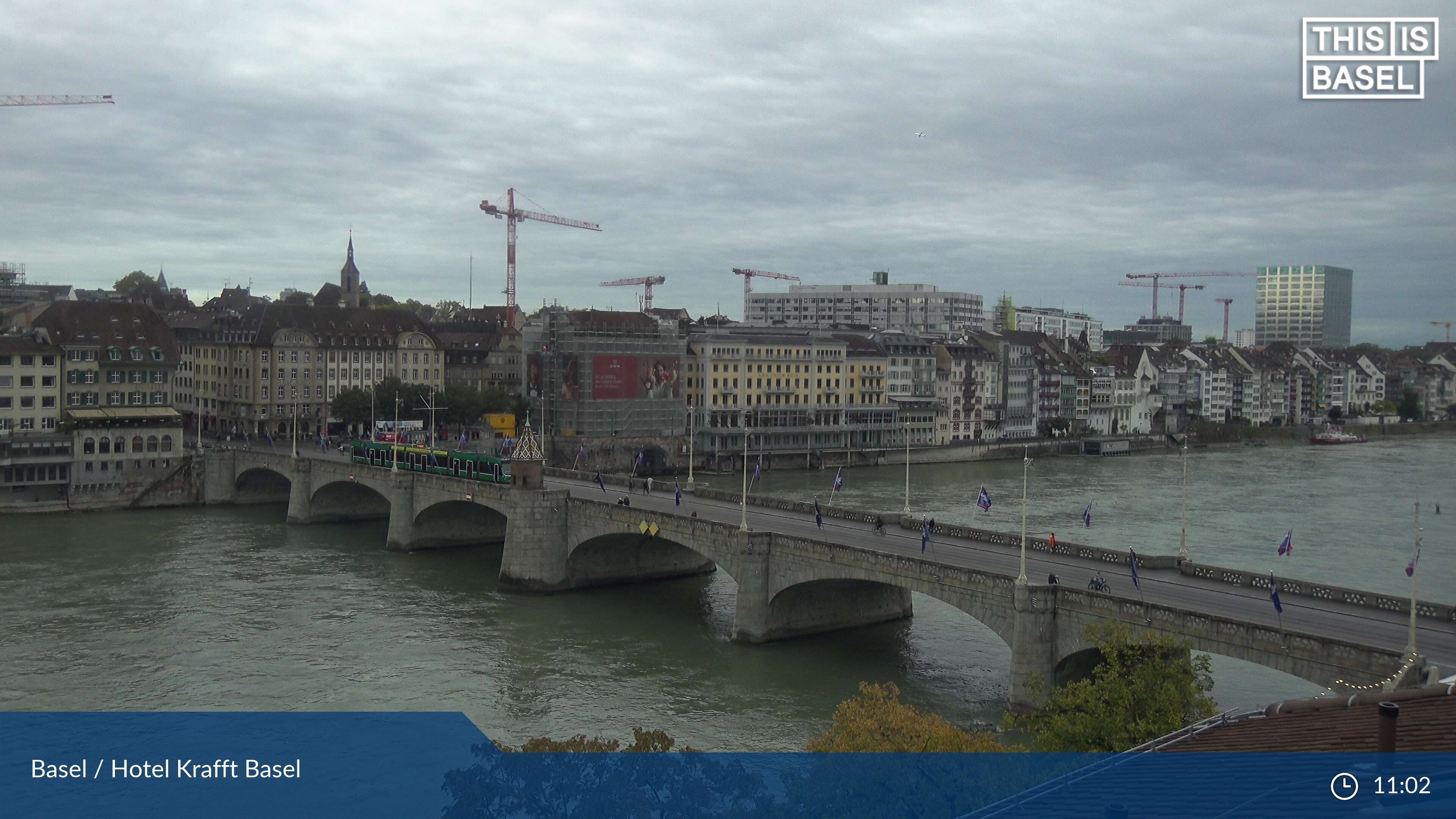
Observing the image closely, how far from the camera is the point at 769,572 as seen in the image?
134 ft

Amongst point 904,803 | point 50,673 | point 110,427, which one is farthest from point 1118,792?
point 110,427

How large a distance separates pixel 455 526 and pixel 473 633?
20259 mm

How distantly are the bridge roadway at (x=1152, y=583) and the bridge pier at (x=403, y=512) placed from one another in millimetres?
15911

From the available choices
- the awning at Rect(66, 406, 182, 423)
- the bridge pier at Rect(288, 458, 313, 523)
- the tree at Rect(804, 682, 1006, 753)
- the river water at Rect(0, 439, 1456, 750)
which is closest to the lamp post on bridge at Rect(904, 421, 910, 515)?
the river water at Rect(0, 439, 1456, 750)

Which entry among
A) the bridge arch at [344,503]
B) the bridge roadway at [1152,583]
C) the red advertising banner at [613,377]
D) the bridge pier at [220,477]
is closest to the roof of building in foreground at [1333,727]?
the bridge roadway at [1152,583]

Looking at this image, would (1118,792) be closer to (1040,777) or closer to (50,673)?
(1040,777)

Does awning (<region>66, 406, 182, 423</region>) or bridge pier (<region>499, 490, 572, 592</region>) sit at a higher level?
awning (<region>66, 406, 182, 423</region>)

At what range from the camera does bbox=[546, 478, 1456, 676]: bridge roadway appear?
2856cm

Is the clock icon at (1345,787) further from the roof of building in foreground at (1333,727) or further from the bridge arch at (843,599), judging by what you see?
the bridge arch at (843,599)

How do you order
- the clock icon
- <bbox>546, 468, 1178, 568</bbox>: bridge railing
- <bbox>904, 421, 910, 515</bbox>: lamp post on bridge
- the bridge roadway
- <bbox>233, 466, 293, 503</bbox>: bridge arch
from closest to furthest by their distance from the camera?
1. the clock icon
2. the bridge roadway
3. <bbox>546, 468, 1178, 568</bbox>: bridge railing
4. <bbox>904, 421, 910, 515</bbox>: lamp post on bridge
5. <bbox>233, 466, 293, 503</bbox>: bridge arch

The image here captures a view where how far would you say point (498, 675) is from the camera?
124 feet

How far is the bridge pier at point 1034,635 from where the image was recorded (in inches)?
1222

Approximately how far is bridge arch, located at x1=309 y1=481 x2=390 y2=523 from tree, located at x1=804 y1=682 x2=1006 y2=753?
173 feet

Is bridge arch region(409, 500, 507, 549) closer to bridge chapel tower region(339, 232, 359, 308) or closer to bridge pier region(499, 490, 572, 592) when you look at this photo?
bridge pier region(499, 490, 572, 592)
